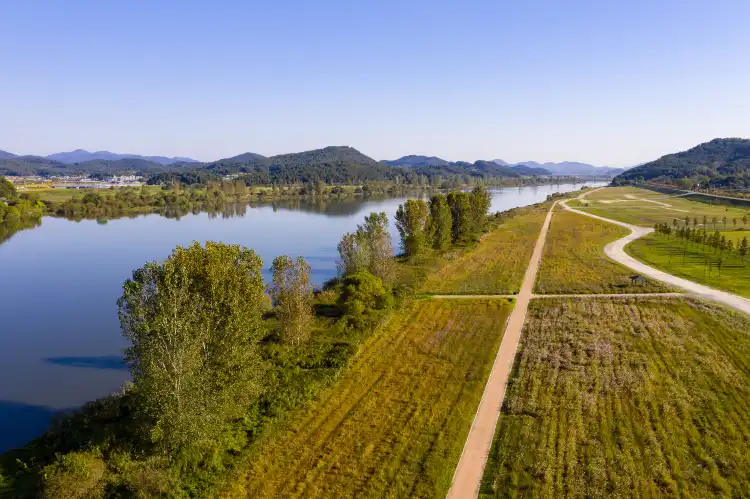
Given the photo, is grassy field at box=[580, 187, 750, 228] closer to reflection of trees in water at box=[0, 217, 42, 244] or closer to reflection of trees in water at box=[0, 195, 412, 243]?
reflection of trees in water at box=[0, 195, 412, 243]

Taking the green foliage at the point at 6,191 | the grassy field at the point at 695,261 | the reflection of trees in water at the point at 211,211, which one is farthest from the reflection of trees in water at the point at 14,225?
the grassy field at the point at 695,261

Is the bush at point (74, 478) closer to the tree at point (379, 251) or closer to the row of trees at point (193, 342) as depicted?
the row of trees at point (193, 342)

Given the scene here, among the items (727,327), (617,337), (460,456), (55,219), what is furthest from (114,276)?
(55,219)

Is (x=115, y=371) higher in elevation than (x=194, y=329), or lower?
lower

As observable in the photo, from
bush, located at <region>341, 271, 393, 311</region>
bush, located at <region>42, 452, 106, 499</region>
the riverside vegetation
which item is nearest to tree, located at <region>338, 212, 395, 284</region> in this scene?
bush, located at <region>341, 271, 393, 311</region>

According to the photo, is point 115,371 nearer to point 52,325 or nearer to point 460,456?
point 52,325
